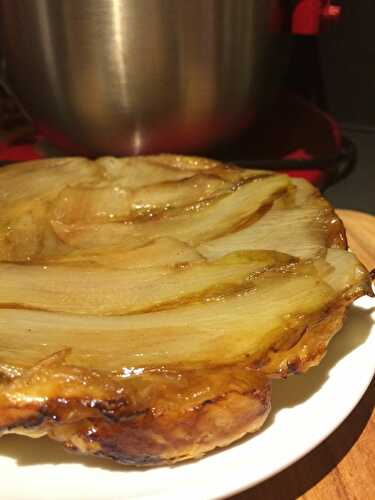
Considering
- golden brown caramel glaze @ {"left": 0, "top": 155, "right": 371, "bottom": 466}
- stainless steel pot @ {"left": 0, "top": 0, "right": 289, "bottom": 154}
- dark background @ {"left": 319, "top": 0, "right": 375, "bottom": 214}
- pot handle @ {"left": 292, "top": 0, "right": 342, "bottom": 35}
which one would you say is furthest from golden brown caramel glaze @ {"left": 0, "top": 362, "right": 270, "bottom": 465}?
dark background @ {"left": 319, "top": 0, "right": 375, "bottom": 214}

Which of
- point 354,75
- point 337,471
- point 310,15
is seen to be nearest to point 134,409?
point 337,471

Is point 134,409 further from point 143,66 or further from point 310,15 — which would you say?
point 310,15

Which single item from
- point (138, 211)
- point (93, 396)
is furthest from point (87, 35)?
point (93, 396)

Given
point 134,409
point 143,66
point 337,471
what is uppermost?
point 143,66

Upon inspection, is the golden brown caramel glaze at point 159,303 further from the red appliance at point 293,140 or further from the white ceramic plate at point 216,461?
the red appliance at point 293,140

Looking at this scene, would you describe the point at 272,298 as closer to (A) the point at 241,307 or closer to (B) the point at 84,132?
(A) the point at 241,307

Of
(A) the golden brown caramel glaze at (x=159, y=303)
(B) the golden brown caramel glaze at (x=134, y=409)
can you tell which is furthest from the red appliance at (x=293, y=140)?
(B) the golden brown caramel glaze at (x=134, y=409)
